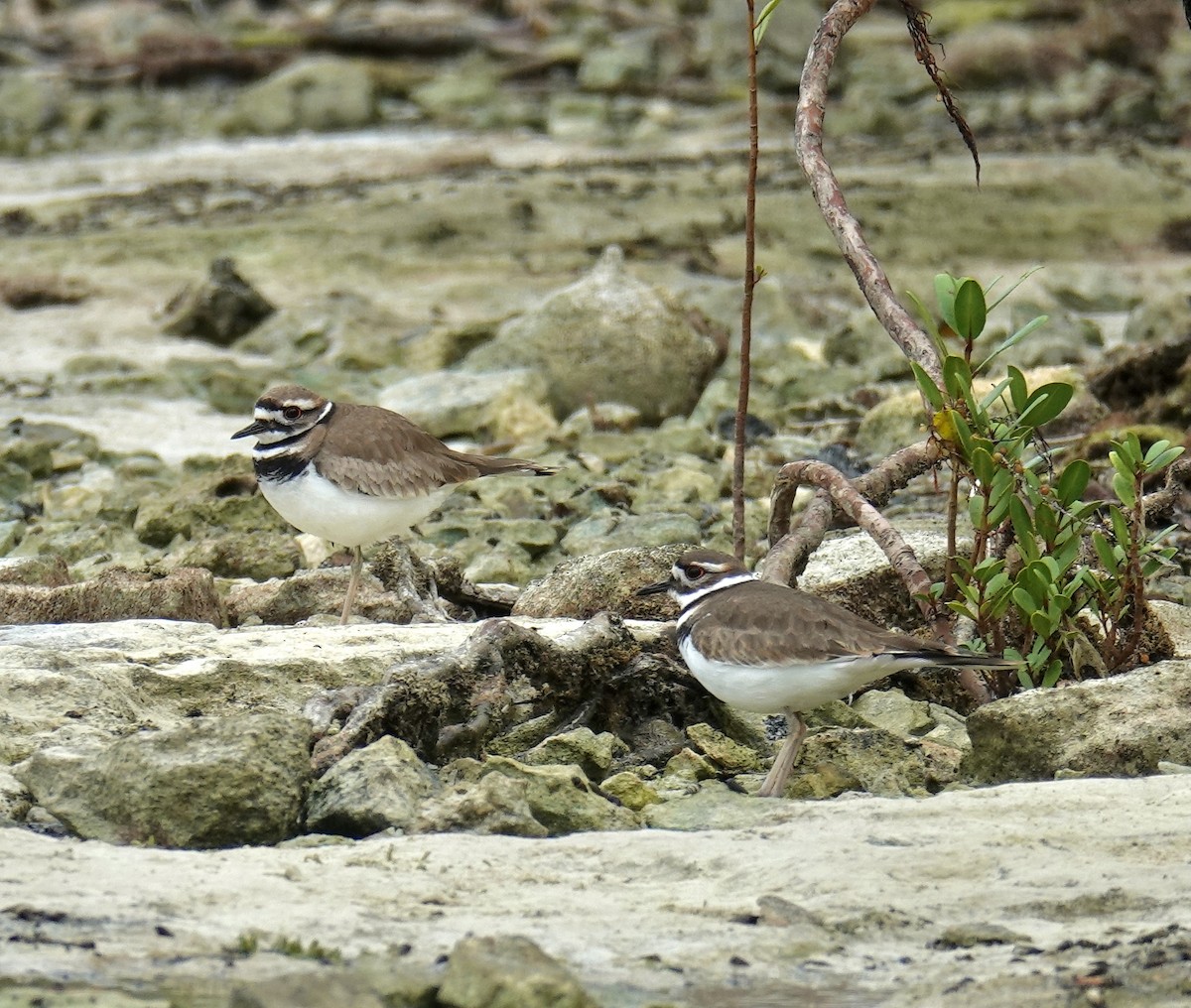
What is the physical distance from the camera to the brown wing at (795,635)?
16.5 ft

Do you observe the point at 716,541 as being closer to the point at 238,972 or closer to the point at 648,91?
the point at 238,972

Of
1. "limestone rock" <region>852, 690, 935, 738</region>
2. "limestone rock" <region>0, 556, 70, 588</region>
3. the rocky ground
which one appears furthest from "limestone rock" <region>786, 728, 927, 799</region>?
"limestone rock" <region>0, 556, 70, 588</region>

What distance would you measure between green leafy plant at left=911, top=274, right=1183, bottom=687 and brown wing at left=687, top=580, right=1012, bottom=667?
385mm

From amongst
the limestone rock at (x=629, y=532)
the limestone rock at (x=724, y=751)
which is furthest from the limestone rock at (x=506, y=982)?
the limestone rock at (x=629, y=532)

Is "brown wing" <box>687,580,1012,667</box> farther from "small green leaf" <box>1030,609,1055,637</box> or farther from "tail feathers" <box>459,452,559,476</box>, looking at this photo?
"tail feathers" <box>459,452,559,476</box>

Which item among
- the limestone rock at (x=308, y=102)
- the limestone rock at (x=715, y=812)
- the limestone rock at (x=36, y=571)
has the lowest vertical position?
the limestone rock at (x=308, y=102)

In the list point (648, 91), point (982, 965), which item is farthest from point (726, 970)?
point (648, 91)

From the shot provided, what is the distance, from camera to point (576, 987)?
3387mm

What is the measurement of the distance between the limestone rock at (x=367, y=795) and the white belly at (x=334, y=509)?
1.90 metres

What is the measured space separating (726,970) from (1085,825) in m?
1.11

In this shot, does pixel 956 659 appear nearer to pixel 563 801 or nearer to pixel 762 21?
pixel 563 801

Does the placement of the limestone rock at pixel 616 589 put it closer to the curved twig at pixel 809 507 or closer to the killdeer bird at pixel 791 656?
the curved twig at pixel 809 507

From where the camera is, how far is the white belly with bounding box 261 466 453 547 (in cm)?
657

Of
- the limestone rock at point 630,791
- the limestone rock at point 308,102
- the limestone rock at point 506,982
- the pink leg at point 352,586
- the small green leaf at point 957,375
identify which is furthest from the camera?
the limestone rock at point 308,102
